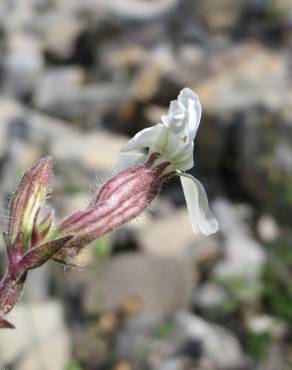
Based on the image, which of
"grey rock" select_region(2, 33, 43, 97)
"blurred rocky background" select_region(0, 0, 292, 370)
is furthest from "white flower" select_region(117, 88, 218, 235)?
"grey rock" select_region(2, 33, 43, 97)

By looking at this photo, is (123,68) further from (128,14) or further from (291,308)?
(291,308)

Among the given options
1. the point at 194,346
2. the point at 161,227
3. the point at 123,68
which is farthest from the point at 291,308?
the point at 123,68

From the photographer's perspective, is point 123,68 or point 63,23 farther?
point 63,23

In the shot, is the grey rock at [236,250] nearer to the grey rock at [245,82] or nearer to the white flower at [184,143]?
the grey rock at [245,82]

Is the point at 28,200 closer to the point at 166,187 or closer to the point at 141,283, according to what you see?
the point at 141,283

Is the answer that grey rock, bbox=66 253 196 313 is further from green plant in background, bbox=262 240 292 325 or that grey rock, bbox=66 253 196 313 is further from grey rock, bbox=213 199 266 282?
green plant in background, bbox=262 240 292 325

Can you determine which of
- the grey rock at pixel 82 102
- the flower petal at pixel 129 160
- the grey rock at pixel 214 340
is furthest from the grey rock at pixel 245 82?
the flower petal at pixel 129 160
